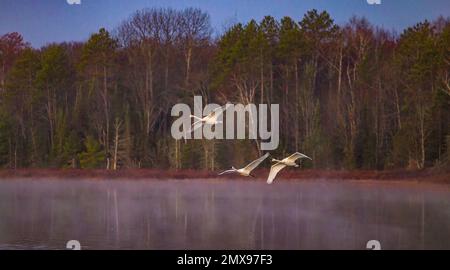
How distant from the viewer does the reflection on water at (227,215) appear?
45.5ft

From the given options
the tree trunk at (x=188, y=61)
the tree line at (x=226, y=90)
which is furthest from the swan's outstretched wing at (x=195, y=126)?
the tree trunk at (x=188, y=61)

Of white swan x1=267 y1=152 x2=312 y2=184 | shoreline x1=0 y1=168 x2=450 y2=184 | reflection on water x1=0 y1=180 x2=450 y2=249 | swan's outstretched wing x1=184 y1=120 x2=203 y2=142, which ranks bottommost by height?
reflection on water x1=0 y1=180 x2=450 y2=249

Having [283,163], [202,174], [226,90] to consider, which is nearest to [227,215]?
[283,163]

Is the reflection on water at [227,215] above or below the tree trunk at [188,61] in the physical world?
below

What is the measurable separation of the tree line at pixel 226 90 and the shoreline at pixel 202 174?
1.09 ft

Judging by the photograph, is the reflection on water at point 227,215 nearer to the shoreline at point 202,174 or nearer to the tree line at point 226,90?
the shoreline at point 202,174

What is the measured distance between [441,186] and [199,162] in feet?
25.3

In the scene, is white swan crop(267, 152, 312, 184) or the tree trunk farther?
the tree trunk

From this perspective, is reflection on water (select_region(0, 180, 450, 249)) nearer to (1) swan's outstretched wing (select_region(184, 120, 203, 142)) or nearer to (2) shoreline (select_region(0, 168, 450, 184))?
(2) shoreline (select_region(0, 168, 450, 184))

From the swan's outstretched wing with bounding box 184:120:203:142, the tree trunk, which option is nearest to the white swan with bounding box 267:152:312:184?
the swan's outstretched wing with bounding box 184:120:203:142

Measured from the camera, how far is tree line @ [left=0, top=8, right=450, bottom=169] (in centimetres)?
2552

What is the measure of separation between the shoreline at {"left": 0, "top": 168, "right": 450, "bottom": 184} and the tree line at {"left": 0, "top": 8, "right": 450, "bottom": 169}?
0.33m

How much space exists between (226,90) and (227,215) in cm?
1027
